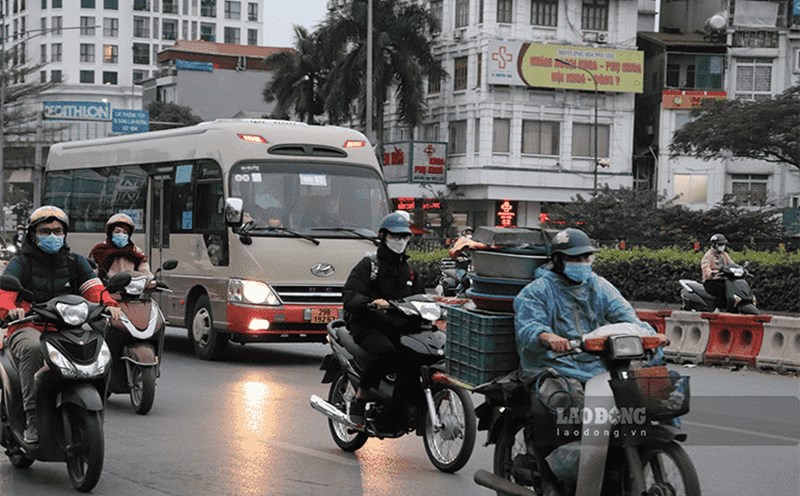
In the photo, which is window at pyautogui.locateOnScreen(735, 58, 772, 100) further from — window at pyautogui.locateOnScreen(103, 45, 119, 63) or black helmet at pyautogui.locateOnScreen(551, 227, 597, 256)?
window at pyautogui.locateOnScreen(103, 45, 119, 63)

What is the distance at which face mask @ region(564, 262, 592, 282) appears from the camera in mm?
6738

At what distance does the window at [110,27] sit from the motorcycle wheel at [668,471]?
139758 mm

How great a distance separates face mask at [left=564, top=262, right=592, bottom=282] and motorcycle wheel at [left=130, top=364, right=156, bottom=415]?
19.0 ft

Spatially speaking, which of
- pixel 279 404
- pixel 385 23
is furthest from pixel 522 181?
pixel 279 404

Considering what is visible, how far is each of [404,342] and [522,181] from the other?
56.1 m

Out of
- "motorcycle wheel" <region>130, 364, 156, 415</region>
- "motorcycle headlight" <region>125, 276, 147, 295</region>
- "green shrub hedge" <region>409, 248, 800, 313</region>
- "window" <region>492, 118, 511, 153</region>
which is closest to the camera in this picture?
"motorcycle wheel" <region>130, 364, 156, 415</region>

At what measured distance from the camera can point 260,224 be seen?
1614cm

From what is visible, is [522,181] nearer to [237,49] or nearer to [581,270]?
[581,270]

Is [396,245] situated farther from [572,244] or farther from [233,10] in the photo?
[233,10]

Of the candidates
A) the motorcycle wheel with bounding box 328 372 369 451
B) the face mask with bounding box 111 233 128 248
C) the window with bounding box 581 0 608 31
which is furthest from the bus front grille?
the window with bounding box 581 0 608 31

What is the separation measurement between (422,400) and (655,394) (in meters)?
3.11

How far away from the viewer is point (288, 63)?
214ft

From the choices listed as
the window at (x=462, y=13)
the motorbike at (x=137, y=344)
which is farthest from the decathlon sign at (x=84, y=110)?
the motorbike at (x=137, y=344)

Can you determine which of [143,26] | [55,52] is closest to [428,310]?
[143,26]
